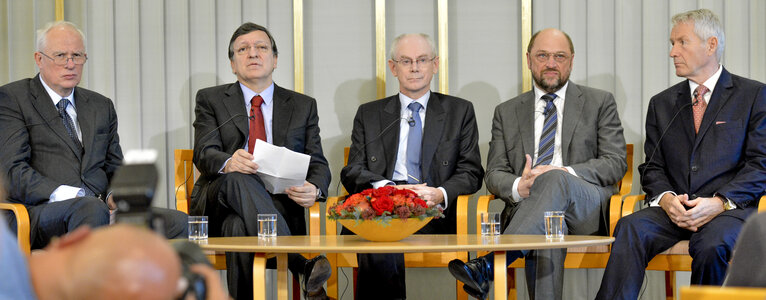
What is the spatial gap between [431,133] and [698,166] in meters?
1.32

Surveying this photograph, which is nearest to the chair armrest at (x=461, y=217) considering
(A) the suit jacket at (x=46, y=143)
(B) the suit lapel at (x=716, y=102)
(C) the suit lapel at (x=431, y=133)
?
(C) the suit lapel at (x=431, y=133)

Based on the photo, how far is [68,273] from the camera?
3.22 feet

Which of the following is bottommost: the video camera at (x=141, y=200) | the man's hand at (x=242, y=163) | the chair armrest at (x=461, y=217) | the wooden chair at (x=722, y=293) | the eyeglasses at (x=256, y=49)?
the chair armrest at (x=461, y=217)

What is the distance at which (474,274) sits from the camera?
322 cm

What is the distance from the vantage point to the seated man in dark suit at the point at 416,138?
425 centimetres

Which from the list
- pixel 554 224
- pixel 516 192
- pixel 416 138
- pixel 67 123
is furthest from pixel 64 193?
pixel 554 224

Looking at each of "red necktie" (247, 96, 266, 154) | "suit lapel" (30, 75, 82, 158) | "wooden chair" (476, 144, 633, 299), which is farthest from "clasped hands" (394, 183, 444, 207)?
"suit lapel" (30, 75, 82, 158)

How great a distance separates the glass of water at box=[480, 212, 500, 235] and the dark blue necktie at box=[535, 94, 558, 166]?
100cm

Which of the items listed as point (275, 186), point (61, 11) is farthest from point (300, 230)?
point (61, 11)

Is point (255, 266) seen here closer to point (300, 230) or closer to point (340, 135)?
point (300, 230)

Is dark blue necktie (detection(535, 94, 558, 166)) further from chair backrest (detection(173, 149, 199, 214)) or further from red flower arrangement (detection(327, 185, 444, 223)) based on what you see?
chair backrest (detection(173, 149, 199, 214))

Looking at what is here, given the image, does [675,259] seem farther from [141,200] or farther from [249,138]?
[141,200]

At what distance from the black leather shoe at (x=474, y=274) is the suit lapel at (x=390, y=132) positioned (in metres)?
1.15

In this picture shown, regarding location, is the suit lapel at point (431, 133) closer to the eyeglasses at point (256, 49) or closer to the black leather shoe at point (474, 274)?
the eyeglasses at point (256, 49)
